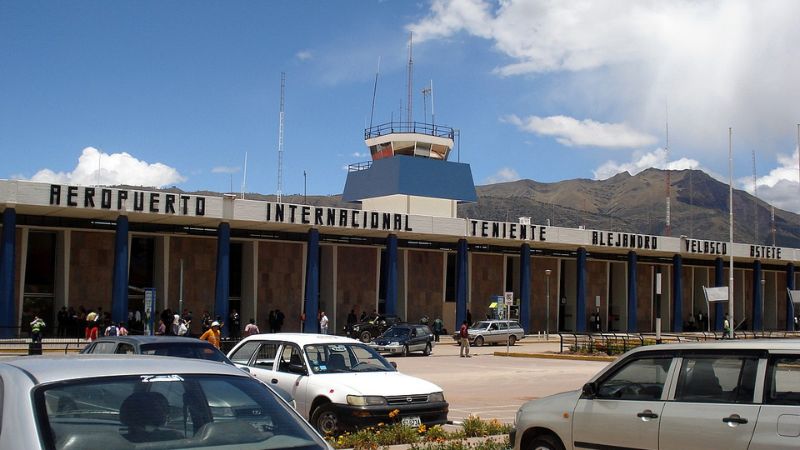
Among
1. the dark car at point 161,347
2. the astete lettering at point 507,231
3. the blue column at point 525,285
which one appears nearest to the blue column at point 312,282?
the astete lettering at point 507,231

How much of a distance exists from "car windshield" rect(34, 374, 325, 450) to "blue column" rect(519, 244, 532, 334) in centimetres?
4829

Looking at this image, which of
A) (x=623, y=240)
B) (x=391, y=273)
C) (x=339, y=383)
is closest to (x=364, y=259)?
(x=391, y=273)

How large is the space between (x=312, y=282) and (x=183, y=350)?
3048cm

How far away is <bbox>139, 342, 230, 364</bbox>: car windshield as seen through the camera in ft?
42.6

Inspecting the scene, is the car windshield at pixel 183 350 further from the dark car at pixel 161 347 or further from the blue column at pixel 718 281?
the blue column at pixel 718 281

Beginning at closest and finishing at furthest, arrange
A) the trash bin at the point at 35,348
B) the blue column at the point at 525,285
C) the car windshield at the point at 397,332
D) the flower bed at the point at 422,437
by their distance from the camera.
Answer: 1. the flower bed at the point at 422,437
2. the trash bin at the point at 35,348
3. the car windshield at the point at 397,332
4. the blue column at the point at 525,285

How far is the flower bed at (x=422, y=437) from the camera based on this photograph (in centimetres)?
988

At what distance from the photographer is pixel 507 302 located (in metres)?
44.2

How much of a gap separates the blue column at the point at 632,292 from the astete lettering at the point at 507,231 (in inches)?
371

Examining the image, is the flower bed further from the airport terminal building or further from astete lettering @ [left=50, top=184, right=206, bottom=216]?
astete lettering @ [left=50, top=184, right=206, bottom=216]

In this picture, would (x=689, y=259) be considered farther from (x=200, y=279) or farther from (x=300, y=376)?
(x=300, y=376)

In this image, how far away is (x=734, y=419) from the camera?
7.19 m

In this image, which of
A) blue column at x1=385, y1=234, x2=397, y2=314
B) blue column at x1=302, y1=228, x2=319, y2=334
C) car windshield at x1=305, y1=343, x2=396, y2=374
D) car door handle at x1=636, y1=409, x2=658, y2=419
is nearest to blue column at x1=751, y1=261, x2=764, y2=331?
blue column at x1=385, y1=234, x2=397, y2=314

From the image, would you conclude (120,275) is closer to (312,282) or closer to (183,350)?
Answer: (312,282)
